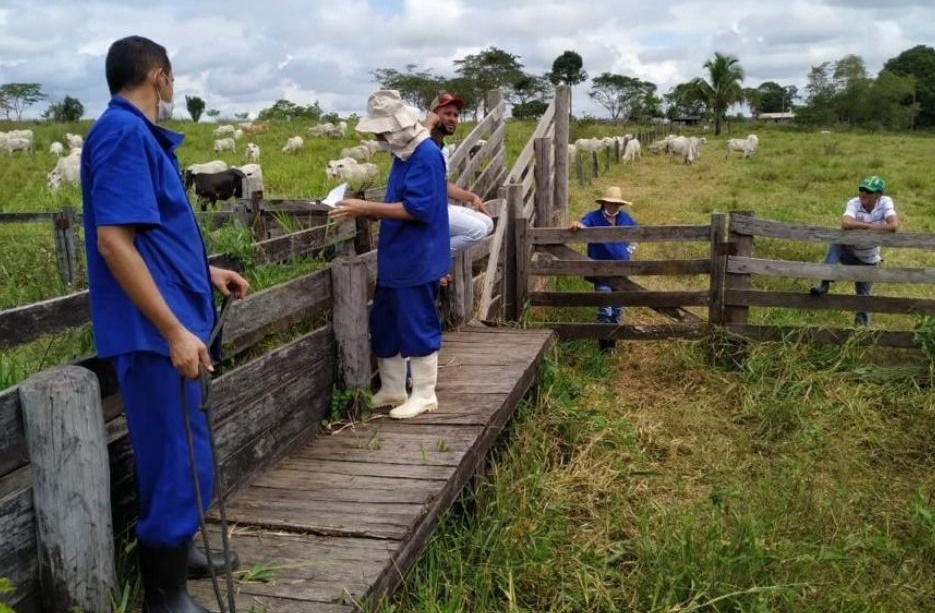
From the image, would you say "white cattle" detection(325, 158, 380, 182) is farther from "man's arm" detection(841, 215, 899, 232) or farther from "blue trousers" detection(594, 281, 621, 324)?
"man's arm" detection(841, 215, 899, 232)

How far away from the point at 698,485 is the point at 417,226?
220 cm

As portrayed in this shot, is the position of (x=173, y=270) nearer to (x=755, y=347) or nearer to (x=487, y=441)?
(x=487, y=441)

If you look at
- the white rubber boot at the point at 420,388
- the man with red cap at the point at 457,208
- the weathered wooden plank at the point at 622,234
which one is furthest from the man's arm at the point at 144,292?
the weathered wooden plank at the point at 622,234

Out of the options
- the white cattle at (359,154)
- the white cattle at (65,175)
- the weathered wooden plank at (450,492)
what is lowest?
the weathered wooden plank at (450,492)

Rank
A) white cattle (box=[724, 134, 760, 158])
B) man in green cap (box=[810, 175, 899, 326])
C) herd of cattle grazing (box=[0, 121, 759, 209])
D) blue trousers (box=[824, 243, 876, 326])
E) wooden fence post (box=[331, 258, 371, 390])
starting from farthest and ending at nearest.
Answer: white cattle (box=[724, 134, 760, 158])
herd of cattle grazing (box=[0, 121, 759, 209])
blue trousers (box=[824, 243, 876, 326])
man in green cap (box=[810, 175, 899, 326])
wooden fence post (box=[331, 258, 371, 390])

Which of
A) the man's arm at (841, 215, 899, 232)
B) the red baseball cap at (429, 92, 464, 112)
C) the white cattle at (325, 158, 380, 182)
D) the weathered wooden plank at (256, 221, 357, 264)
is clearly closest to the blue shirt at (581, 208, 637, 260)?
the man's arm at (841, 215, 899, 232)

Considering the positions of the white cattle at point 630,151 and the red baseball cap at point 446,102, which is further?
the white cattle at point 630,151

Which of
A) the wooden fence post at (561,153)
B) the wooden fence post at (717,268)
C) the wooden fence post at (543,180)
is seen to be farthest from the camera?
the wooden fence post at (561,153)

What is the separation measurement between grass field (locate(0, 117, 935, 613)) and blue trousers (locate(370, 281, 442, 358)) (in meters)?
0.63

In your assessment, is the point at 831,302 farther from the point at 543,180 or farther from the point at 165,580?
the point at 165,580

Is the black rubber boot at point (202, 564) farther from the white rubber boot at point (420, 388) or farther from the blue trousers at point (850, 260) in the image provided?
the blue trousers at point (850, 260)

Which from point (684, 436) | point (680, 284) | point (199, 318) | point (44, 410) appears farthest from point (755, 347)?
point (44, 410)

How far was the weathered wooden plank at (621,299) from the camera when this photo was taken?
716 centimetres

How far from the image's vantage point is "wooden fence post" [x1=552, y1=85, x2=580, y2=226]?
1018 cm
